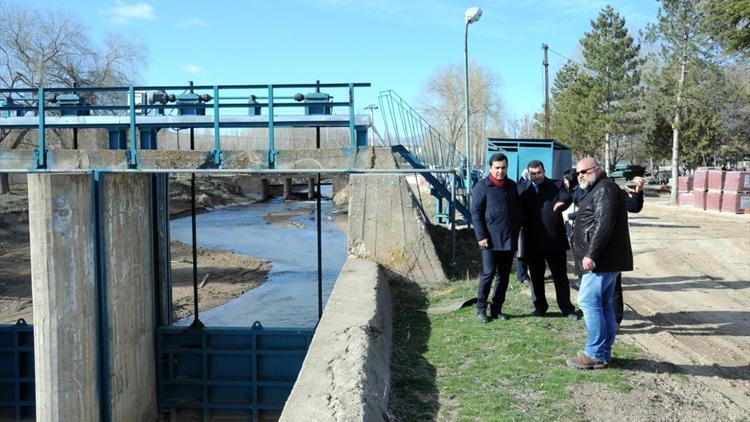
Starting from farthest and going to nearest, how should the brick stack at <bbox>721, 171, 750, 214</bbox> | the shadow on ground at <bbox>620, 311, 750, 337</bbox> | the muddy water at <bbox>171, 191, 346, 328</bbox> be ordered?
the brick stack at <bbox>721, 171, 750, 214</bbox>, the muddy water at <bbox>171, 191, 346, 328</bbox>, the shadow on ground at <bbox>620, 311, 750, 337</bbox>

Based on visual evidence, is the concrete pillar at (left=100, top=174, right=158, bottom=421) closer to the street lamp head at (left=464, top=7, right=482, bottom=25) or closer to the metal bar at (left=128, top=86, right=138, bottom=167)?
the metal bar at (left=128, top=86, right=138, bottom=167)

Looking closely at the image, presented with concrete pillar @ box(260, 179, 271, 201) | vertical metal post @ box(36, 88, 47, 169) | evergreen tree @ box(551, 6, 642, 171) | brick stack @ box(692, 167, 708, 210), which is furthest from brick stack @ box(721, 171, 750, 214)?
concrete pillar @ box(260, 179, 271, 201)

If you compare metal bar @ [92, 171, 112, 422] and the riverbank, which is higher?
metal bar @ [92, 171, 112, 422]

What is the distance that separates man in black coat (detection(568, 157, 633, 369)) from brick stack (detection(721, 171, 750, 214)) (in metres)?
21.5

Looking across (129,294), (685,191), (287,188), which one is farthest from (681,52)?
(287,188)

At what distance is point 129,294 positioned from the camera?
32.6 feet

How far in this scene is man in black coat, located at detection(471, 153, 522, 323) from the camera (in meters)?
5.99

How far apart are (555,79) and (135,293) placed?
1783 inches

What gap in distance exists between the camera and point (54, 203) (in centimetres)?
855

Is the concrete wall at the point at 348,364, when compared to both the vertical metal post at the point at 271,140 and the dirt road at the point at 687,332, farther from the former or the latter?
the vertical metal post at the point at 271,140

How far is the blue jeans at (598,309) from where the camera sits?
4688 mm

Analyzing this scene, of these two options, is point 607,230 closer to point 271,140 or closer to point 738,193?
point 271,140

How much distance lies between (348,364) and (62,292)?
224 inches

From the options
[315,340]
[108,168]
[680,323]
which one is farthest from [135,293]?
[680,323]
